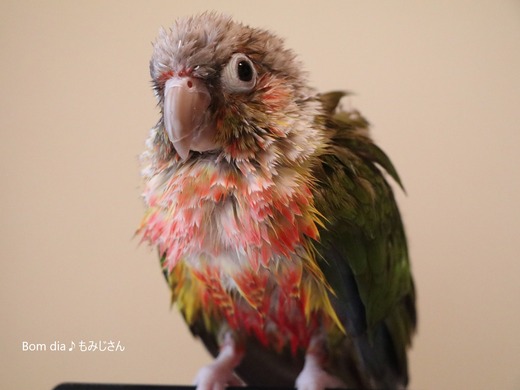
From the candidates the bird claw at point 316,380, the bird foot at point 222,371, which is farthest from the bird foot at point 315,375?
the bird foot at point 222,371

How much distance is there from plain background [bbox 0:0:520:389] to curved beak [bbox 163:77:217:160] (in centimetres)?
29

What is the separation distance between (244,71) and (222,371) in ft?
1.76

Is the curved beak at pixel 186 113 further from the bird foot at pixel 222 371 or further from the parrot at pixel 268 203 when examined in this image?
the bird foot at pixel 222 371

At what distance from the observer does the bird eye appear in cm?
63

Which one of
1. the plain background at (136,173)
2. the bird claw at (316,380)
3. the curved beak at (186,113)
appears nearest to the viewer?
the curved beak at (186,113)

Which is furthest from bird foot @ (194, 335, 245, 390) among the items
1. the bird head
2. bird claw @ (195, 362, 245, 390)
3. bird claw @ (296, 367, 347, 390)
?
the bird head

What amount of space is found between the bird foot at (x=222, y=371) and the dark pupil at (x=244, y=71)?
0.47 metres

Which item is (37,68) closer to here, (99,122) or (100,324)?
(99,122)

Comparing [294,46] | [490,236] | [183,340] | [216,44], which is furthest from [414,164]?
[183,340]

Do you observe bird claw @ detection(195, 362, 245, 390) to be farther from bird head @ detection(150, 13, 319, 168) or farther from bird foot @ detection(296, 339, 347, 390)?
bird head @ detection(150, 13, 319, 168)

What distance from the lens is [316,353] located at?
30.8 inches

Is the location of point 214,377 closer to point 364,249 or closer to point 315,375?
point 315,375

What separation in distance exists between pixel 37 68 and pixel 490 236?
3.26 feet

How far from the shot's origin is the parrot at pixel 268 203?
634mm
